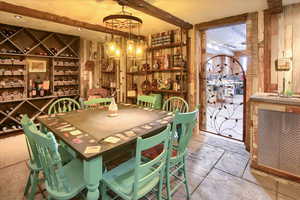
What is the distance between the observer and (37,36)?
4188 millimetres

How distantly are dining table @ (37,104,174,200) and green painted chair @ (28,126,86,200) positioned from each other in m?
0.16

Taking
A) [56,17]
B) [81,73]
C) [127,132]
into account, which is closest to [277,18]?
[127,132]

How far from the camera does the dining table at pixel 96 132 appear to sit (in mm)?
1246

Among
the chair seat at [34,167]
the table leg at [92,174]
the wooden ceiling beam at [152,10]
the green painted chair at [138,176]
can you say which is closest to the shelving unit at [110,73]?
the wooden ceiling beam at [152,10]

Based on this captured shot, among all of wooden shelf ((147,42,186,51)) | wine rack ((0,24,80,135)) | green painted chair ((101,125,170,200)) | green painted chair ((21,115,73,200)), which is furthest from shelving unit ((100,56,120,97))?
green painted chair ((101,125,170,200))

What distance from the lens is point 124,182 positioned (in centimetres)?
143

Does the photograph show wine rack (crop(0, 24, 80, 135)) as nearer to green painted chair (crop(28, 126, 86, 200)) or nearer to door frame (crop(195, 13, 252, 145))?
green painted chair (crop(28, 126, 86, 200))

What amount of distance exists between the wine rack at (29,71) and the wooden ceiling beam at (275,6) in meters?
4.58

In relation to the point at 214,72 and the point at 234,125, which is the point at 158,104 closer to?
the point at 214,72

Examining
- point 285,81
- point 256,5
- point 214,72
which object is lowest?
point 285,81

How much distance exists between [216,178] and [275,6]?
107 inches

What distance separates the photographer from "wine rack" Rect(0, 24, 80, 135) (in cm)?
379

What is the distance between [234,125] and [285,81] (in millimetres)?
2049

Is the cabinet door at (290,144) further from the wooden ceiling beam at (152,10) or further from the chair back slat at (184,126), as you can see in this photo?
the wooden ceiling beam at (152,10)
